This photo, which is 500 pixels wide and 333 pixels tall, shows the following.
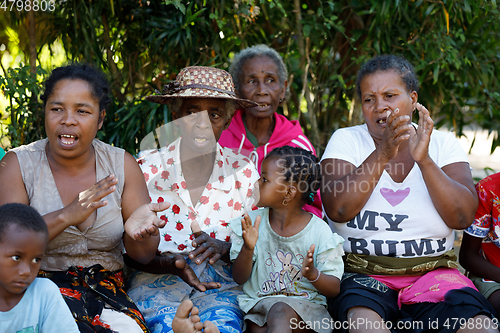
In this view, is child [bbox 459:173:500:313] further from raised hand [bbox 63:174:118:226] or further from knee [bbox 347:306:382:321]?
raised hand [bbox 63:174:118:226]

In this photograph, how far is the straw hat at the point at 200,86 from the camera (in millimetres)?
2938

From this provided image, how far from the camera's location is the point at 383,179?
2.74 meters

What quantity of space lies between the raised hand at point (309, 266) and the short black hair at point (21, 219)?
1.16m

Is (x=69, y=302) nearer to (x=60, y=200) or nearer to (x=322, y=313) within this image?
(x=60, y=200)

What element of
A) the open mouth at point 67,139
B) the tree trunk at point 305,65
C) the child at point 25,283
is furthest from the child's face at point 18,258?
the tree trunk at point 305,65

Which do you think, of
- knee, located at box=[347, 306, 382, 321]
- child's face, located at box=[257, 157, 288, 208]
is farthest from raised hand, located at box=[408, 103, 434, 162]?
knee, located at box=[347, 306, 382, 321]

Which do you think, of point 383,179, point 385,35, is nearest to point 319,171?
point 383,179

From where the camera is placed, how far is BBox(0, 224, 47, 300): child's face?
189cm

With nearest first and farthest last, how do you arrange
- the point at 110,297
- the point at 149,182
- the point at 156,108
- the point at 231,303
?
1. the point at 110,297
2. the point at 231,303
3. the point at 149,182
4. the point at 156,108

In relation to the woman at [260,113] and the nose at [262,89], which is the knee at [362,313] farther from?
the nose at [262,89]

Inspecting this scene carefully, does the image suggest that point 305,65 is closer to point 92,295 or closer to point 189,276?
point 189,276

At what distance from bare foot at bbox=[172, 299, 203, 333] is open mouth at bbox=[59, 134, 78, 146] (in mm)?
984

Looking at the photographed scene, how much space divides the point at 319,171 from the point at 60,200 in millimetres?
1432

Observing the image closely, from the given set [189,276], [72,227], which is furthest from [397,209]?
[72,227]
